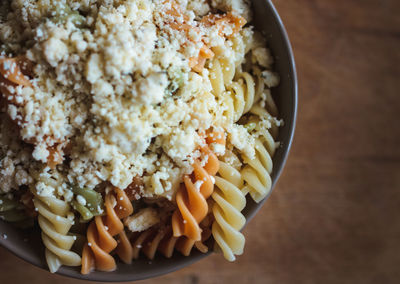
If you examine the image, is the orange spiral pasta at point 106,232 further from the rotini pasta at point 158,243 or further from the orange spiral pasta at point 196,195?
the orange spiral pasta at point 196,195

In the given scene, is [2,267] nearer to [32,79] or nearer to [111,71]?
[32,79]

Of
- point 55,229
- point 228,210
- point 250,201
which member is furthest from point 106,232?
point 250,201

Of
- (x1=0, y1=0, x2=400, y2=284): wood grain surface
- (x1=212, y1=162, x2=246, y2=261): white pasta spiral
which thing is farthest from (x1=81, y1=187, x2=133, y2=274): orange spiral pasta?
(x1=0, y1=0, x2=400, y2=284): wood grain surface

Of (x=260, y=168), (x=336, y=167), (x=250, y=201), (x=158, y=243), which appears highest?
(x=260, y=168)

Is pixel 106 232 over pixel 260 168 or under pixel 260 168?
under

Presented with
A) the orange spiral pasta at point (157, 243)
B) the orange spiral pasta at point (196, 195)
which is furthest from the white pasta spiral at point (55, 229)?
the orange spiral pasta at point (196, 195)

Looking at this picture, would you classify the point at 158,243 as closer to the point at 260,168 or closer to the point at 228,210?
the point at 228,210

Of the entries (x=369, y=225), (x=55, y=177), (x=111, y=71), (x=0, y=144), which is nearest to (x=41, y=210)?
(x=55, y=177)
